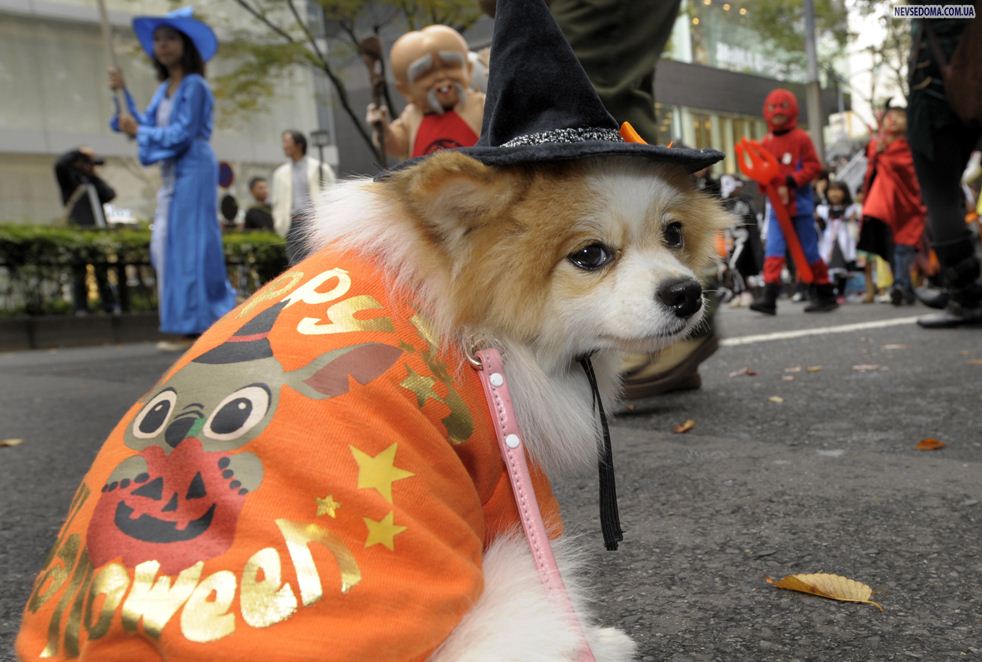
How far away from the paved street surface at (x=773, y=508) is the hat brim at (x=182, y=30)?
3.24 metres

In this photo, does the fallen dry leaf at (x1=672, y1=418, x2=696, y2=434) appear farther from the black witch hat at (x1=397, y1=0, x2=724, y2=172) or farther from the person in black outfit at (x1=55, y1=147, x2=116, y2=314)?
the person in black outfit at (x1=55, y1=147, x2=116, y2=314)

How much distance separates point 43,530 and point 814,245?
877 cm

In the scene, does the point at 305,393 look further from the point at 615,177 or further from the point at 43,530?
the point at 43,530

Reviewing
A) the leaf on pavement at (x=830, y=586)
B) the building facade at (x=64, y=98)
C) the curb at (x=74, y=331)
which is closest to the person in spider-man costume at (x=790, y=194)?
the curb at (x=74, y=331)

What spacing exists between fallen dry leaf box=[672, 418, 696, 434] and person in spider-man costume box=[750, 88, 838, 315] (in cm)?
625

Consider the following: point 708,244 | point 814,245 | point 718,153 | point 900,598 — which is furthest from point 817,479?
point 814,245

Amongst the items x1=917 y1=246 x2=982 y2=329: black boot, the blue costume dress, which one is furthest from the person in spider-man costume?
the blue costume dress

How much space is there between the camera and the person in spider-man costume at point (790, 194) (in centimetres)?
934

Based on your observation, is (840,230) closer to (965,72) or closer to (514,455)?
(965,72)

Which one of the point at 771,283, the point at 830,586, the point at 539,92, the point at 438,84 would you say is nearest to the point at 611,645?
the point at 830,586

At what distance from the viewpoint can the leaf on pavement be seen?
1.66m

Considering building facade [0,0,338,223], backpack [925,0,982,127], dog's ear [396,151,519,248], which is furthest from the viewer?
building facade [0,0,338,223]

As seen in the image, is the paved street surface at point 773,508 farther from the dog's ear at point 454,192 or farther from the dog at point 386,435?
the dog's ear at point 454,192

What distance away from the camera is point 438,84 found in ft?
15.5
